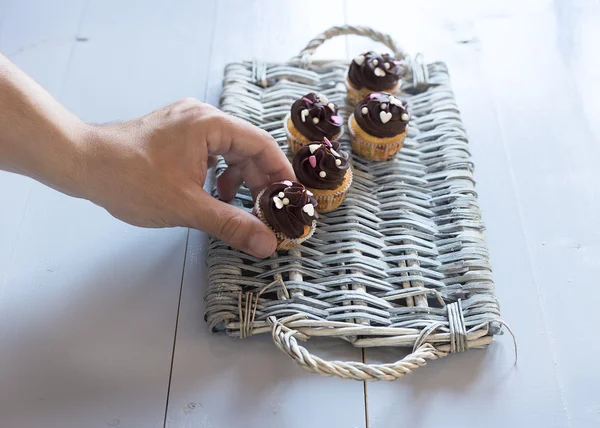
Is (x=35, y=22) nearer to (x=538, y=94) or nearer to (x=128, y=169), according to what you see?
(x=128, y=169)

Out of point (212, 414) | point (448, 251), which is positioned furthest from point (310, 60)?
point (212, 414)

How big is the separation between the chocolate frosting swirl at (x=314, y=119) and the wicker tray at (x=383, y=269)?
72mm

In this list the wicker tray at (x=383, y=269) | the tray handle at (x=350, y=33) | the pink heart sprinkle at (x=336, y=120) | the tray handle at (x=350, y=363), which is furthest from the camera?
the tray handle at (x=350, y=33)

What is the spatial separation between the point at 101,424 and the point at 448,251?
63 centimetres

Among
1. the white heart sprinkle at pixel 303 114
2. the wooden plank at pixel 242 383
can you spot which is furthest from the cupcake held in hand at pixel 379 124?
the wooden plank at pixel 242 383

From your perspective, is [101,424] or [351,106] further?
[351,106]

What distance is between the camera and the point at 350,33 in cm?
149

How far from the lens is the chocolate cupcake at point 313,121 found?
128 cm

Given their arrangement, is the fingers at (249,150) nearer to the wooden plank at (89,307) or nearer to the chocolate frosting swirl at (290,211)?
the chocolate frosting swirl at (290,211)

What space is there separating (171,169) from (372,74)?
486mm

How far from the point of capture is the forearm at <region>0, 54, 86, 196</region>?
1.05 m

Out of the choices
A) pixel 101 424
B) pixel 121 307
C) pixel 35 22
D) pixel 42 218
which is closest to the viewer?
pixel 101 424

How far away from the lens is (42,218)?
4.25ft

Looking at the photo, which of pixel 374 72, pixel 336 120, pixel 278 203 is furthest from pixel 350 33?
pixel 278 203
